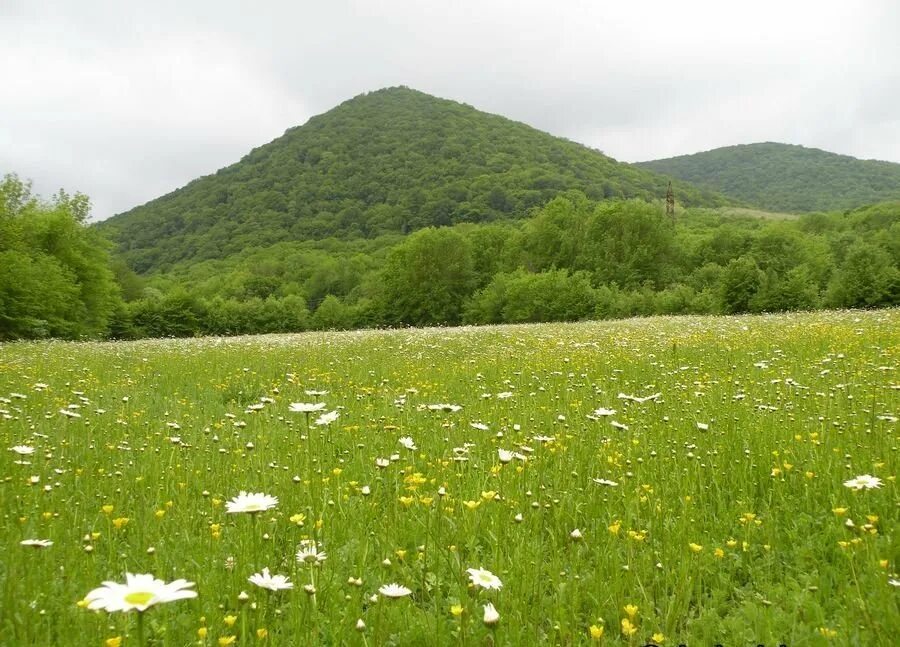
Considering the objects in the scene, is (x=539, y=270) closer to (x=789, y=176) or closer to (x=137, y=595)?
(x=137, y=595)

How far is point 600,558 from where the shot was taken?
290 cm

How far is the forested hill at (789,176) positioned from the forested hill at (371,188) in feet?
108

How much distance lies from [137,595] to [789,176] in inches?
7119

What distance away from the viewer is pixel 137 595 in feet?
4.76

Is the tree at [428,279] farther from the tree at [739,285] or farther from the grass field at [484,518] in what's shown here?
the grass field at [484,518]

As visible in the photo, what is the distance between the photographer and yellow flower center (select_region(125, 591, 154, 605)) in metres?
1.40

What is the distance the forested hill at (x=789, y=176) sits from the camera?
130 metres

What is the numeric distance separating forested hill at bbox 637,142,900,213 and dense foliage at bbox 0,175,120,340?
12729 cm

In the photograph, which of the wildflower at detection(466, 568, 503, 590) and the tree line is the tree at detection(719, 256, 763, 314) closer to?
the tree line

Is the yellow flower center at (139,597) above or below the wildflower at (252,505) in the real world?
below

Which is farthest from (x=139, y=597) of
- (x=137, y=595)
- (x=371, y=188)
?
(x=371, y=188)

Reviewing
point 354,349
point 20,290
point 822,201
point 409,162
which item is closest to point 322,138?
point 409,162

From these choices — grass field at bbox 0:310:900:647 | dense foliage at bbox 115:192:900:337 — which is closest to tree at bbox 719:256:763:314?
dense foliage at bbox 115:192:900:337

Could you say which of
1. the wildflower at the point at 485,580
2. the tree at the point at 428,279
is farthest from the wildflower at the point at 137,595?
the tree at the point at 428,279
